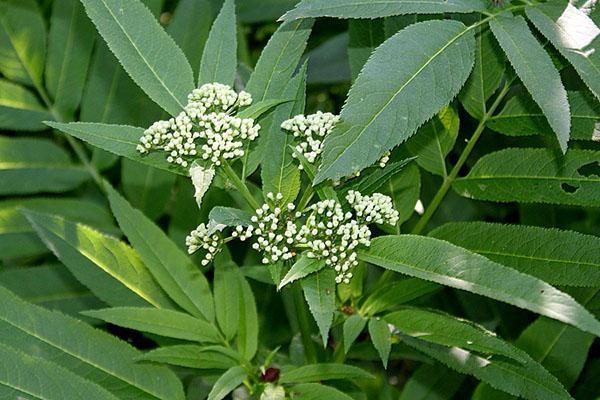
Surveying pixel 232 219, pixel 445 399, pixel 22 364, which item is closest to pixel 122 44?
pixel 232 219

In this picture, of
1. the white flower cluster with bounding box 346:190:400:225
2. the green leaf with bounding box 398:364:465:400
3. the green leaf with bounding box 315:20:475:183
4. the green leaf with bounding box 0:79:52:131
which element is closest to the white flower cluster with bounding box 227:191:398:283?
the white flower cluster with bounding box 346:190:400:225

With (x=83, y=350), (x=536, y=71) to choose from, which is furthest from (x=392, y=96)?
(x=83, y=350)

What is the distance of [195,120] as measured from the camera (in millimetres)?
1478

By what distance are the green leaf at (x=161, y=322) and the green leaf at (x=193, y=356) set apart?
25mm

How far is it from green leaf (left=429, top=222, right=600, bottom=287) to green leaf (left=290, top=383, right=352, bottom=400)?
1.24 feet

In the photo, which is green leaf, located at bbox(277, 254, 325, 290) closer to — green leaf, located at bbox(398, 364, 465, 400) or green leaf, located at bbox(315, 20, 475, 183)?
green leaf, located at bbox(315, 20, 475, 183)

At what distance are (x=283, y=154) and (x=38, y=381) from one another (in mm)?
587

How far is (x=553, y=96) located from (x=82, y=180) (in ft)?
4.59

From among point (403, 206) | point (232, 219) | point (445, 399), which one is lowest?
point (445, 399)

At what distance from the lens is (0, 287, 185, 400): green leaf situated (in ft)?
5.47

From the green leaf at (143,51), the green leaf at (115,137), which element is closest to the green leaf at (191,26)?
the green leaf at (143,51)

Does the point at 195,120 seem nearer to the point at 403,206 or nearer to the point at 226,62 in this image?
the point at 226,62

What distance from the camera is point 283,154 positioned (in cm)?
156

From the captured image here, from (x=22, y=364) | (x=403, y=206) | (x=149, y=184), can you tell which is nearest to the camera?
(x=22, y=364)
